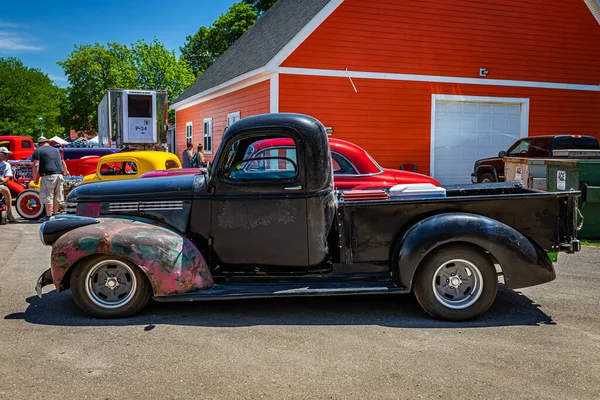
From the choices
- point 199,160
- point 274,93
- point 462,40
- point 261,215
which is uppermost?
point 462,40

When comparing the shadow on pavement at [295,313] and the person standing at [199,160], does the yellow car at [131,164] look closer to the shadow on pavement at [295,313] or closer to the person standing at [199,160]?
the person standing at [199,160]

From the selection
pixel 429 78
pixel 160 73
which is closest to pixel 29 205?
pixel 429 78

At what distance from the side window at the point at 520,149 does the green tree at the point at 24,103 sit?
2022 inches

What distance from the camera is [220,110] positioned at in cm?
1997

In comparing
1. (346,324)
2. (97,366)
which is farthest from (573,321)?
(97,366)

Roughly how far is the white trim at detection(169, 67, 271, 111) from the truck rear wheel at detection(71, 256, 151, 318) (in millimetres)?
10362

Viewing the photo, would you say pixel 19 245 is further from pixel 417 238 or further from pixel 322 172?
pixel 417 238

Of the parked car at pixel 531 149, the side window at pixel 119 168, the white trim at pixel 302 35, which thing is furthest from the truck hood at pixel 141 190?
the parked car at pixel 531 149

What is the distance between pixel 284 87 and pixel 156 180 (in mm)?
9540

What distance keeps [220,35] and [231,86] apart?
27617 millimetres

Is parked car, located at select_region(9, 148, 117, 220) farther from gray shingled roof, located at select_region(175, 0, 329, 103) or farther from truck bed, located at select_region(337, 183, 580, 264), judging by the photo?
truck bed, located at select_region(337, 183, 580, 264)

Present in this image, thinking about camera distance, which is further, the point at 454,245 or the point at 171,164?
the point at 171,164

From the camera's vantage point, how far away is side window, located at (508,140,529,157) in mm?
15211

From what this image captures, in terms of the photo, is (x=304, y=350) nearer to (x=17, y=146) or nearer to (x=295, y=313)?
(x=295, y=313)
